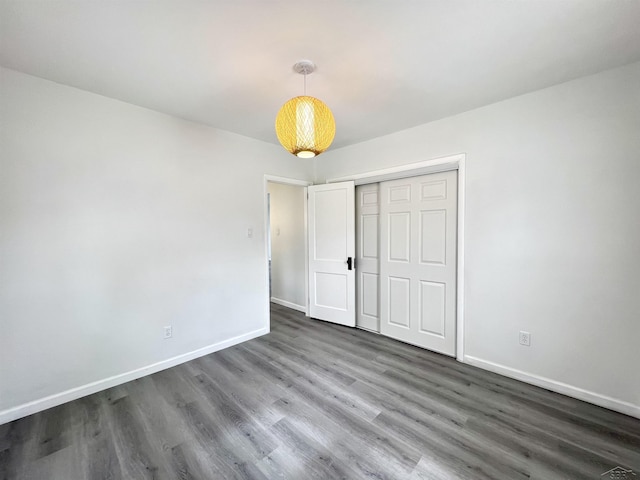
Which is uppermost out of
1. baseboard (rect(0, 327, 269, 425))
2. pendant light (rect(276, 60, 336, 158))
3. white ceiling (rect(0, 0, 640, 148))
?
white ceiling (rect(0, 0, 640, 148))

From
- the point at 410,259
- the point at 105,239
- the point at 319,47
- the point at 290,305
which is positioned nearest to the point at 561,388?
the point at 410,259

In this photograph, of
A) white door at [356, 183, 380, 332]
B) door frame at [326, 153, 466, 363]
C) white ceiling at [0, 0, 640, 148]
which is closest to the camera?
white ceiling at [0, 0, 640, 148]

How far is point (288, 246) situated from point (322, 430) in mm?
3150

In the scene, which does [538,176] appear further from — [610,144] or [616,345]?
[616,345]

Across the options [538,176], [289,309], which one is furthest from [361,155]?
[289,309]

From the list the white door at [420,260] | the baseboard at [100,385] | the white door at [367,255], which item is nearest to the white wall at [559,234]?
the white door at [420,260]

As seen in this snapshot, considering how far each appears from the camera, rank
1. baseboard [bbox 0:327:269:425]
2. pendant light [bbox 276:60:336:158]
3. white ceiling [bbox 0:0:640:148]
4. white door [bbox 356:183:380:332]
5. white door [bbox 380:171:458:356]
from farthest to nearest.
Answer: white door [bbox 356:183:380:332], white door [bbox 380:171:458:356], baseboard [bbox 0:327:269:425], pendant light [bbox 276:60:336:158], white ceiling [bbox 0:0:640:148]

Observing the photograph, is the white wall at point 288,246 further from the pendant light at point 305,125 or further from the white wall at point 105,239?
the pendant light at point 305,125

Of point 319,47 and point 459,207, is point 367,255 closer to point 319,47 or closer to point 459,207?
point 459,207

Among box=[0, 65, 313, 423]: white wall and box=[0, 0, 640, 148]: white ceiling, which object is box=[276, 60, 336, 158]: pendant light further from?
box=[0, 65, 313, 423]: white wall

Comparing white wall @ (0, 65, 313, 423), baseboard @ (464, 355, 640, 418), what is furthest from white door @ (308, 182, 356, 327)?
baseboard @ (464, 355, 640, 418)

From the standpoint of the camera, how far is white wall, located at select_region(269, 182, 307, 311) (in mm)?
4375

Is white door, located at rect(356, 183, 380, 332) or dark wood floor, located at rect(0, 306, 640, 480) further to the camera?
white door, located at rect(356, 183, 380, 332)

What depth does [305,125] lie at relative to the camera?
1633 mm
